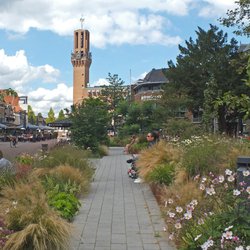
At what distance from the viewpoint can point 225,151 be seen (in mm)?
9898

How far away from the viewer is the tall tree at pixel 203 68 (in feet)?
169

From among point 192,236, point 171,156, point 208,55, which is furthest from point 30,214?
point 208,55

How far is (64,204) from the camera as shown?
8.09 m

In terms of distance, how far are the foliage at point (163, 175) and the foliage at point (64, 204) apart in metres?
2.74

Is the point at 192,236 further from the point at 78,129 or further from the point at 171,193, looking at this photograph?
the point at 78,129

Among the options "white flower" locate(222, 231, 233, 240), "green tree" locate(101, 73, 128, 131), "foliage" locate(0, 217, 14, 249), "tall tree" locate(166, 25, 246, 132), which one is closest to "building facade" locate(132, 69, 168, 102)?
"green tree" locate(101, 73, 128, 131)

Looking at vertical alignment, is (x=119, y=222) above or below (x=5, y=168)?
below

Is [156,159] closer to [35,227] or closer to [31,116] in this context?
[35,227]

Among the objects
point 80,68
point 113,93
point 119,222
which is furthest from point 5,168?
point 80,68

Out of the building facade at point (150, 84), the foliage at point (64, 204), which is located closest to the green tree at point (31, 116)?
the building facade at point (150, 84)

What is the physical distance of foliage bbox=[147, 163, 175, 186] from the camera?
1059cm

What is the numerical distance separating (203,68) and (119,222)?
49019 millimetres

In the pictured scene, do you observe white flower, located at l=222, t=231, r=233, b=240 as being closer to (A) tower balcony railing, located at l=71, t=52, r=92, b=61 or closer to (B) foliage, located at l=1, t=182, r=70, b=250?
(B) foliage, located at l=1, t=182, r=70, b=250

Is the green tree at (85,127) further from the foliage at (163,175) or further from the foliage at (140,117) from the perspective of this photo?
the foliage at (163,175)
